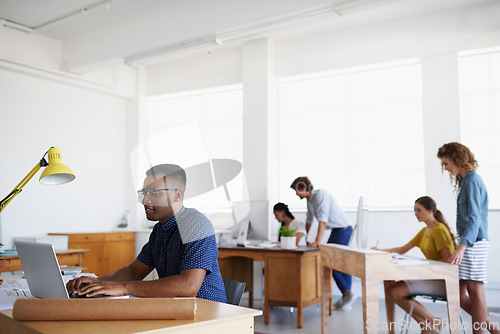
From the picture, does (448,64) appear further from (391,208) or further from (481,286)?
(481,286)

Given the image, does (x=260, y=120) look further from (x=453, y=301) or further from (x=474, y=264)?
(x=453, y=301)

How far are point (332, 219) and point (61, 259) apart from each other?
2.68m

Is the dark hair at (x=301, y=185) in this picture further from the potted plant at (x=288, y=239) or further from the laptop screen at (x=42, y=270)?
the laptop screen at (x=42, y=270)

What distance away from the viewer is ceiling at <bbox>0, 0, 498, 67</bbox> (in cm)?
450

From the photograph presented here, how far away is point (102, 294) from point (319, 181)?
4.59m

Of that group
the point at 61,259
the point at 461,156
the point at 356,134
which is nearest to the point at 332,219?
the point at 356,134

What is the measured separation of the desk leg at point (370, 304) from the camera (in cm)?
255

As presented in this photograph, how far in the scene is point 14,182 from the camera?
5.57m

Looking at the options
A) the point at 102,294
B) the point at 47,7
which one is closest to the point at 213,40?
the point at 47,7

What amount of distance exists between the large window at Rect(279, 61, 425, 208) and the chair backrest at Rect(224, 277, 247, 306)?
3.77m

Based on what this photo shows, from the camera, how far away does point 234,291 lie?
6.78ft

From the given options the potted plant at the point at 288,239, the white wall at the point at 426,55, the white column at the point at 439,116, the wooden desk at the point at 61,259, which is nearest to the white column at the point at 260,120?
the white wall at the point at 426,55

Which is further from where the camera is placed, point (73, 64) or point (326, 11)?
point (73, 64)

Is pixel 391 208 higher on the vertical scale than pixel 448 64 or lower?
lower
